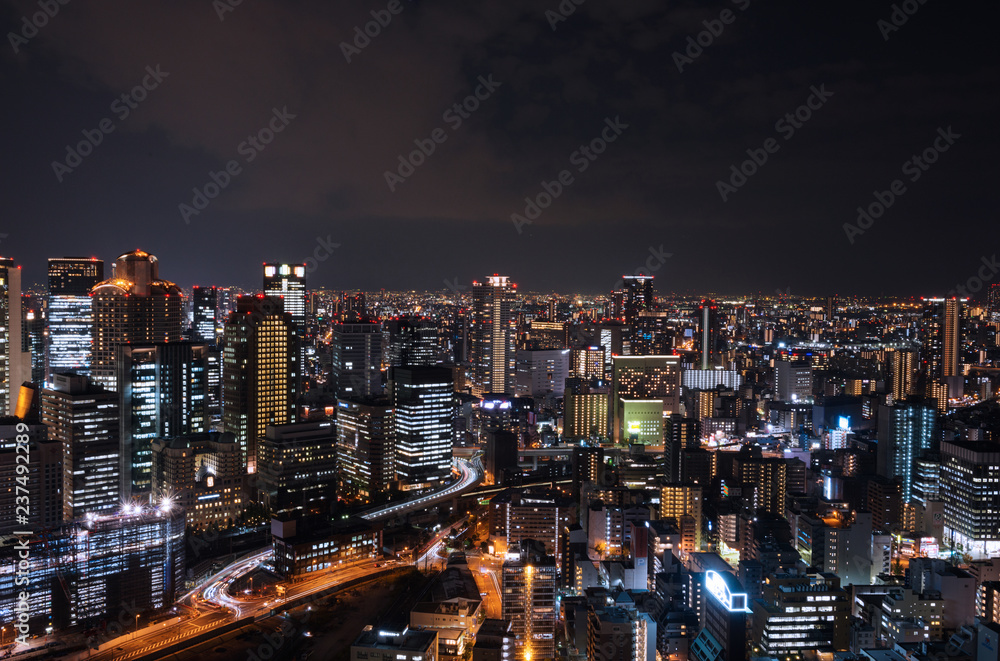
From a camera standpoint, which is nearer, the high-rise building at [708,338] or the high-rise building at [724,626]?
the high-rise building at [724,626]

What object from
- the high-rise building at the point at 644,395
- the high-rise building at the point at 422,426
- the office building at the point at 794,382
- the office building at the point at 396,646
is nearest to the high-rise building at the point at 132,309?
the high-rise building at the point at 422,426

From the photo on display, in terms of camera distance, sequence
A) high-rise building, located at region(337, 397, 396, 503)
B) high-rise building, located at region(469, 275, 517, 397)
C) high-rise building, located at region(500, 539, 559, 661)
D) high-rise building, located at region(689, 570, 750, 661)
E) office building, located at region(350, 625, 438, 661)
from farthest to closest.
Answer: high-rise building, located at region(469, 275, 517, 397) → high-rise building, located at region(337, 397, 396, 503) → high-rise building, located at region(500, 539, 559, 661) → high-rise building, located at region(689, 570, 750, 661) → office building, located at region(350, 625, 438, 661)

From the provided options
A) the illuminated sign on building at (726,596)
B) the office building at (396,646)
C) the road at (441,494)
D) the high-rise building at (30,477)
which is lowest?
the road at (441,494)

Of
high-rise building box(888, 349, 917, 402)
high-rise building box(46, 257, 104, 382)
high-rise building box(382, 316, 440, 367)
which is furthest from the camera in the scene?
high-rise building box(382, 316, 440, 367)

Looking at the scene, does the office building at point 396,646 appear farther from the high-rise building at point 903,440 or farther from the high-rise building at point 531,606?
the high-rise building at point 903,440

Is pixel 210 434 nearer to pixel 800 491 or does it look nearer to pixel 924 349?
pixel 800 491

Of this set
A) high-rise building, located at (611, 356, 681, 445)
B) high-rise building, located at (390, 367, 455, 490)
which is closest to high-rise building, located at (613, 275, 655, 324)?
high-rise building, located at (611, 356, 681, 445)

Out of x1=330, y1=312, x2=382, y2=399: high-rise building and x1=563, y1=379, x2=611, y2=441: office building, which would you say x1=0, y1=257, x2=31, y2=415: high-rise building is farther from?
x1=563, y1=379, x2=611, y2=441: office building
